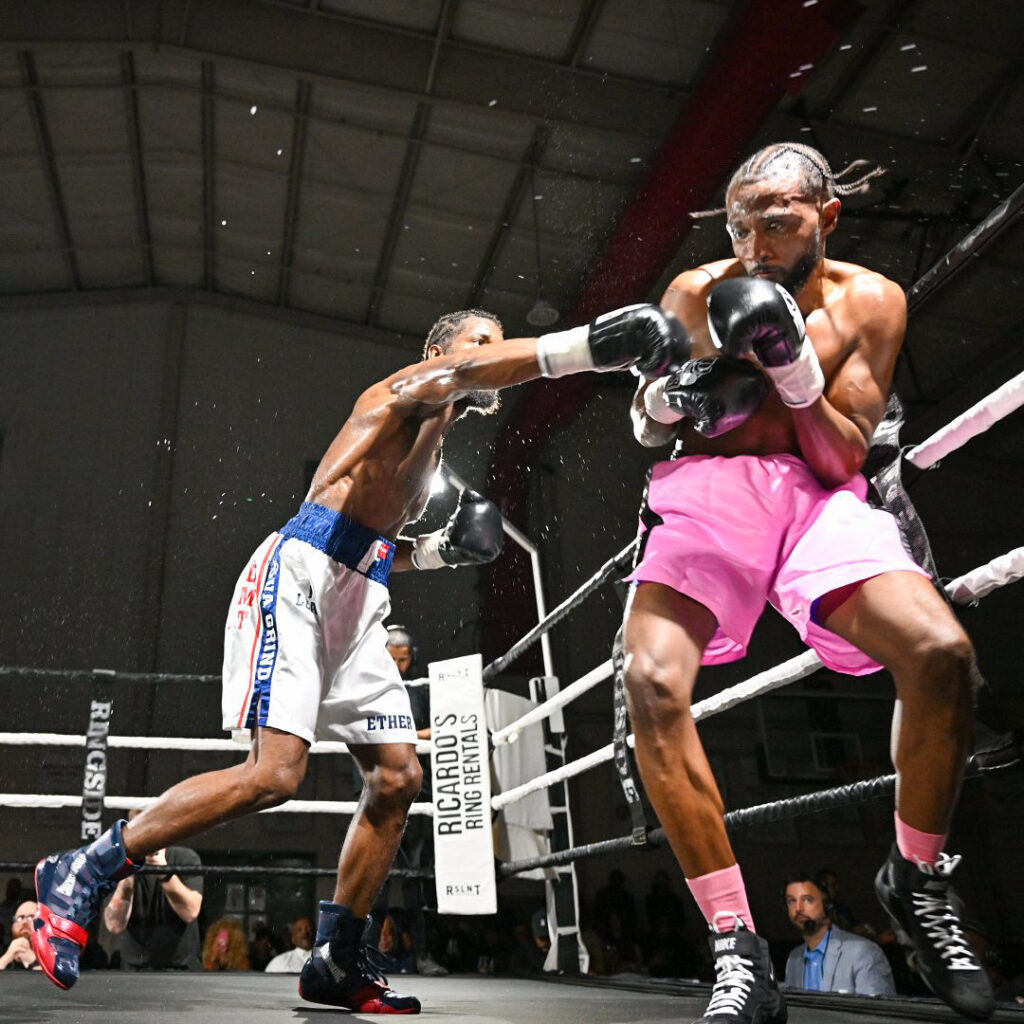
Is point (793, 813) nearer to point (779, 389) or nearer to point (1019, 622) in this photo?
point (779, 389)

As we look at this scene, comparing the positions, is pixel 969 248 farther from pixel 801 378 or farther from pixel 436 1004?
pixel 436 1004

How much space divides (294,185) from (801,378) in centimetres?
648

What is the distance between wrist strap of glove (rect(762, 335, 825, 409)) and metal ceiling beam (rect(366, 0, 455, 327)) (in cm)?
498

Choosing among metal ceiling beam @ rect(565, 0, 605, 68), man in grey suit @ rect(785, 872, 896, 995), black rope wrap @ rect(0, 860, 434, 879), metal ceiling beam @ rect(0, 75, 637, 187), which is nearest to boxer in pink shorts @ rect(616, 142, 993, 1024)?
black rope wrap @ rect(0, 860, 434, 879)

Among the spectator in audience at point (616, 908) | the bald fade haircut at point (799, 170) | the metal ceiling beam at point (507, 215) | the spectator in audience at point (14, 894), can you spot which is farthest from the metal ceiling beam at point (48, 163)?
the spectator in audience at point (616, 908)

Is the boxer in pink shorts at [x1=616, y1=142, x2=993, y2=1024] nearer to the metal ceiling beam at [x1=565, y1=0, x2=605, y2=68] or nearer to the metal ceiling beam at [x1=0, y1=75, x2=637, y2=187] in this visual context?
the metal ceiling beam at [x1=565, y1=0, x2=605, y2=68]

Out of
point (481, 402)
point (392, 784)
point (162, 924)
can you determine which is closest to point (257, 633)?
point (392, 784)

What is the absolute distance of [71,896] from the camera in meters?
1.50

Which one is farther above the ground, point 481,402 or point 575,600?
point 481,402

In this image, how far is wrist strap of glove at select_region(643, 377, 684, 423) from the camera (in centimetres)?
128

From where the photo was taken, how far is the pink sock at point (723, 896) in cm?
111

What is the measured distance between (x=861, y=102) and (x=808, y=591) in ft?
17.1

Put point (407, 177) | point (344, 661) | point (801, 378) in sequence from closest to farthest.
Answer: point (801, 378) → point (344, 661) → point (407, 177)

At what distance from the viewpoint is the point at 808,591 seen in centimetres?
121
